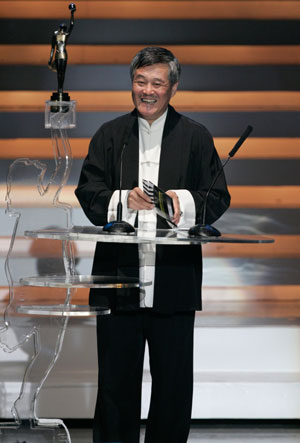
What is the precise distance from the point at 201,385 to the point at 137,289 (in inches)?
49.5

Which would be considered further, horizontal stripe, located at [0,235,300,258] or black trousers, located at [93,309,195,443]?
horizontal stripe, located at [0,235,300,258]

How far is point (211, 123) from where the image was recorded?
5.17 metres

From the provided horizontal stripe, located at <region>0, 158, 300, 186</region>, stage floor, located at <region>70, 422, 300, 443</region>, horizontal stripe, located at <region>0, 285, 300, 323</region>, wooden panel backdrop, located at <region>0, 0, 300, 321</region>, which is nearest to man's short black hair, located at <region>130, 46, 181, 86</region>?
stage floor, located at <region>70, 422, 300, 443</region>

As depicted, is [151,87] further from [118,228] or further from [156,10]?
[156,10]

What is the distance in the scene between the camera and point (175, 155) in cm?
280

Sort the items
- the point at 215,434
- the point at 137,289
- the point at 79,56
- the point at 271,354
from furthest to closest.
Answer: the point at 79,56
the point at 271,354
the point at 215,434
the point at 137,289

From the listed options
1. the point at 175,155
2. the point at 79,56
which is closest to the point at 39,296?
the point at 175,155

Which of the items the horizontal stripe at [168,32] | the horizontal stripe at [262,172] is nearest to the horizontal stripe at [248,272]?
the horizontal stripe at [262,172]

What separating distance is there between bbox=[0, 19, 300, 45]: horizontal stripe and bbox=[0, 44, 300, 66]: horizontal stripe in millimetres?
92

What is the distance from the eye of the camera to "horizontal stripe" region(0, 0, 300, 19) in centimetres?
571

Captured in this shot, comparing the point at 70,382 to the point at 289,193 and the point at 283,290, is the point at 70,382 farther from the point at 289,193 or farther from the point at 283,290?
the point at 289,193

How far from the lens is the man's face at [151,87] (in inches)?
106

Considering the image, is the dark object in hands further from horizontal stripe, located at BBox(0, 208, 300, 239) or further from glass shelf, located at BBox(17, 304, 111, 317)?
horizontal stripe, located at BBox(0, 208, 300, 239)

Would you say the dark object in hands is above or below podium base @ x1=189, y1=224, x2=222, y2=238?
above
